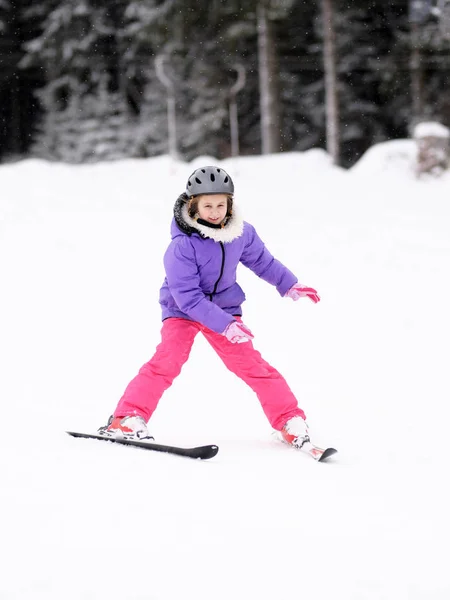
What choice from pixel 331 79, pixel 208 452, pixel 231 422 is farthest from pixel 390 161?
pixel 208 452

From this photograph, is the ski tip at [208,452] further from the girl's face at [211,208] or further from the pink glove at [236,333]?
the girl's face at [211,208]

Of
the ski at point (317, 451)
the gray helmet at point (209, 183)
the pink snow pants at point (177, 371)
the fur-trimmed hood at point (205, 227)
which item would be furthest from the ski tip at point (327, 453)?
the gray helmet at point (209, 183)

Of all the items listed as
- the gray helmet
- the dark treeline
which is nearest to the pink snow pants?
the gray helmet

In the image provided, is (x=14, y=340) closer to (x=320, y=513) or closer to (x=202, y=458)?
(x=202, y=458)

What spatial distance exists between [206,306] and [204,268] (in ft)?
0.87

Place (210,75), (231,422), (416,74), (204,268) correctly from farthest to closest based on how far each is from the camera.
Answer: (210,75) < (416,74) < (231,422) < (204,268)

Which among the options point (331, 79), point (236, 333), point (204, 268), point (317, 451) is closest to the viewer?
point (236, 333)

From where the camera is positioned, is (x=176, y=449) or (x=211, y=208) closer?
(x=176, y=449)

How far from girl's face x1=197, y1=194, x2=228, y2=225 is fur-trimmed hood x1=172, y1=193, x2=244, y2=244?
0.06 m

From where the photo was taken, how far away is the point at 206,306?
412 cm

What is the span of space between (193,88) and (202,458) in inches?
1022

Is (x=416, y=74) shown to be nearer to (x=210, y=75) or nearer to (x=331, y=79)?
(x=331, y=79)

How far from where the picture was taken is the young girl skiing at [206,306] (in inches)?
164

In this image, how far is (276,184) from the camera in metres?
15.7
